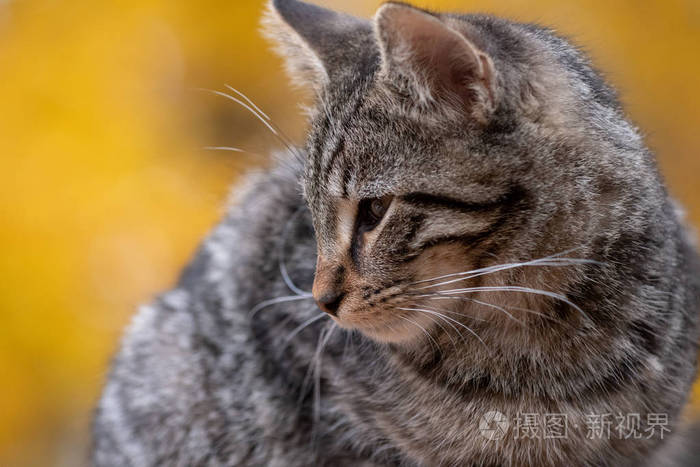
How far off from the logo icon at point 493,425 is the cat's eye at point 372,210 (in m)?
0.51

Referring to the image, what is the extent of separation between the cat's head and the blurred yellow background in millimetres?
1388

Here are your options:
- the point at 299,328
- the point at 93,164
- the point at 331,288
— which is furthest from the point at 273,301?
the point at 93,164

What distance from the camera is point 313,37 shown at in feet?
5.50

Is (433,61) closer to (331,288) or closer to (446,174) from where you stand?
(446,174)

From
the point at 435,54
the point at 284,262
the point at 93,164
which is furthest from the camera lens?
the point at 93,164

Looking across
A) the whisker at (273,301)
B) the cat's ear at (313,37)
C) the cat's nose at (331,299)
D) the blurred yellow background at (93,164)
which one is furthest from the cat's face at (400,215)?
the blurred yellow background at (93,164)

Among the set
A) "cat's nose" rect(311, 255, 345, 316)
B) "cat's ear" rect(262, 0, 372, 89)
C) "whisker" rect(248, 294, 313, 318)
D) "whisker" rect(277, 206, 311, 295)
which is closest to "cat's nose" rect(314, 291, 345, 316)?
"cat's nose" rect(311, 255, 345, 316)

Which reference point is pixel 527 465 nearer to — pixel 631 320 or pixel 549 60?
pixel 631 320

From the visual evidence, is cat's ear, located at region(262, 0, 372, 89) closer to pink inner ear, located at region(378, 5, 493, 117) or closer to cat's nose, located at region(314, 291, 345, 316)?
pink inner ear, located at region(378, 5, 493, 117)

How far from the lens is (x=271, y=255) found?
208 centimetres

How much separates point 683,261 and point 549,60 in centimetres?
67

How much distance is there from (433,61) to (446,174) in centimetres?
21

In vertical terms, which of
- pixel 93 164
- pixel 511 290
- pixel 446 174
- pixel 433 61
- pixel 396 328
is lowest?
pixel 93 164

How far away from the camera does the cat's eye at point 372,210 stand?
4.66 ft
